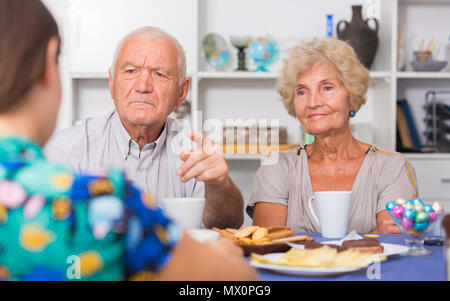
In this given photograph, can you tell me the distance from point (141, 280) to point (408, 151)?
2.71 m

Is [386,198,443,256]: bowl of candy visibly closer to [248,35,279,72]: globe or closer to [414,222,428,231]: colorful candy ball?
[414,222,428,231]: colorful candy ball

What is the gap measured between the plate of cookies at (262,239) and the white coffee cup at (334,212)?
17cm

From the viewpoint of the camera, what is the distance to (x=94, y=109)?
3123mm

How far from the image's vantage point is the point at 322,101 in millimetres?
1894

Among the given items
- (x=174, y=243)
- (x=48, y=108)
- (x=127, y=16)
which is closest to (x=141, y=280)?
(x=174, y=243)

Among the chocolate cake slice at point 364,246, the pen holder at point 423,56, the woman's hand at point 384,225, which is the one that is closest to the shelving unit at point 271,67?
the pen holder at point 423,56

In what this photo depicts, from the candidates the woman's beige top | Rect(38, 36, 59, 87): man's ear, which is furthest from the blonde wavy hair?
Rect(38, 36, 59, 87): man's ear

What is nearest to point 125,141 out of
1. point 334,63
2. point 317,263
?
point 334,63

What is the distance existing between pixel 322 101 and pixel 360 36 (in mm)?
1173

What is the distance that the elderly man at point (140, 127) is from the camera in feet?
5.45

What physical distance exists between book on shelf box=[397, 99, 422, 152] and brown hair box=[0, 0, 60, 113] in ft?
9.00

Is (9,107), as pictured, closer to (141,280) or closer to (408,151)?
(141,280)

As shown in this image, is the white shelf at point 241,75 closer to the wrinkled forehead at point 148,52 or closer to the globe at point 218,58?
the globe at point 218,58
